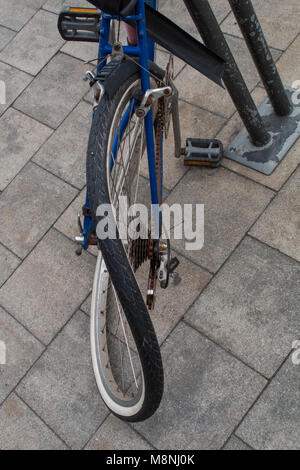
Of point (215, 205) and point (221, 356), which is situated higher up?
point (215, 205)

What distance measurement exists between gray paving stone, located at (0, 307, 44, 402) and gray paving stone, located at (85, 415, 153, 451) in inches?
28.6

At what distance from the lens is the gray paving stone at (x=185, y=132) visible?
4.14 metres

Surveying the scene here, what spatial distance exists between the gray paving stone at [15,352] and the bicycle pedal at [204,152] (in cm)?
183

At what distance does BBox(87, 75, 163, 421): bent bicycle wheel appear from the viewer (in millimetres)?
2082

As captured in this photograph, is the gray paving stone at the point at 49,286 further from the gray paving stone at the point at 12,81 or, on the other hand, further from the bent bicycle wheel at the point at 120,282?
the gray paving stone at the point at 12,81

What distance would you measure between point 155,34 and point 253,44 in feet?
3.26

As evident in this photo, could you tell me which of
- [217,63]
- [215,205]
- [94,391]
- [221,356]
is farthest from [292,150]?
[94,391]

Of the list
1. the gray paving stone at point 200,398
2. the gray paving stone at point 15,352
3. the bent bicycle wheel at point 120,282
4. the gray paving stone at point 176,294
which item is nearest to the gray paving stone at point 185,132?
the bent bicycle wheel at point 120,282

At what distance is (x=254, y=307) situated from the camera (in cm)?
349

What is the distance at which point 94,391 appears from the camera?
138 inches

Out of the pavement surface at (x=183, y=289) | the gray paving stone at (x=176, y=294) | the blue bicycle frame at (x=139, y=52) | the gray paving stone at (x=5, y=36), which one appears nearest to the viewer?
the blue bicycle frame at (x=139, y=52)

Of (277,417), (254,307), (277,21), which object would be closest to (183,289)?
(254,307)

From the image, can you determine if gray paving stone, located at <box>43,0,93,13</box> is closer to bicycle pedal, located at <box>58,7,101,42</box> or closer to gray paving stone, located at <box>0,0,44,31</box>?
gray paving stone, located at <box>0,0,44,31</box>
